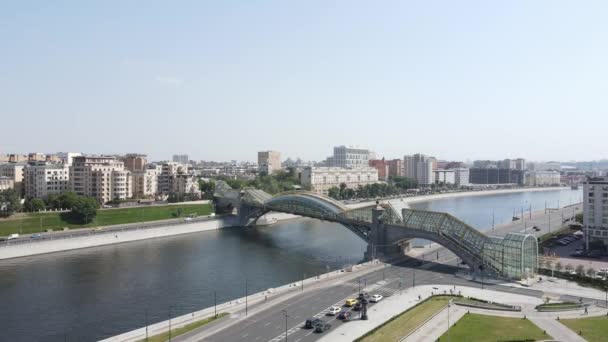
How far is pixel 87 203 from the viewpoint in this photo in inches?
2904

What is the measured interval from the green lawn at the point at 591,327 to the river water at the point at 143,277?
81.1ft

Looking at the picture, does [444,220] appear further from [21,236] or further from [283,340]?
[21,236]

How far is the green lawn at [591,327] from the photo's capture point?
29297 mm

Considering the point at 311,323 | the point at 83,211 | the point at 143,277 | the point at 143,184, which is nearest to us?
the point at 311,323

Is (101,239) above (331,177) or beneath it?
beneath

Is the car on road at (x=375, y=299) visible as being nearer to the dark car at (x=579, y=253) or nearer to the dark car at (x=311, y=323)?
the dark car at (x=311, y=323)

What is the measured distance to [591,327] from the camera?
31062 millimetres

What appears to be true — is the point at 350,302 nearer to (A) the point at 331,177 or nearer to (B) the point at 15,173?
(B) the point at 15,173

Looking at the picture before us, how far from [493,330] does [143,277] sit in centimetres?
3343

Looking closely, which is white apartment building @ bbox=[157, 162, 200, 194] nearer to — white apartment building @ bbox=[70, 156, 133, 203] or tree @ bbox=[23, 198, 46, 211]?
white apartment building @ bbox=[70, 156, 133, 203]

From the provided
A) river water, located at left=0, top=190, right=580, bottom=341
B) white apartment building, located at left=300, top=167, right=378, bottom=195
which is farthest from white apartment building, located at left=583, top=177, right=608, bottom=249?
white apartment building, located at left=300, top=167, right=378, bottom=195

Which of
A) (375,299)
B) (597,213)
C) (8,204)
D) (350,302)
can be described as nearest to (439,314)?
(375,299)

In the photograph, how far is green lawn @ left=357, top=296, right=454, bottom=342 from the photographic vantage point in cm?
2933

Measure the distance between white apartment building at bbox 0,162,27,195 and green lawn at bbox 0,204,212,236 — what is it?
83.3 ft
